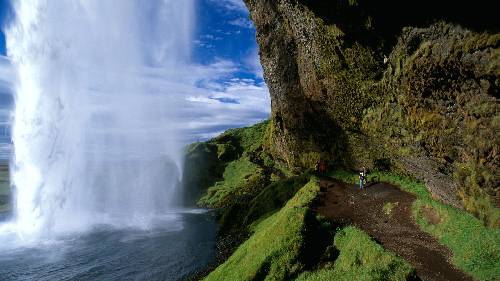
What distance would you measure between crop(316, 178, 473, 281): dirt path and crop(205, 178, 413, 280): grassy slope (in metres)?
1.70

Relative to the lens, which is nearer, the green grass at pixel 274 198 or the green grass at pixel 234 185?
the green grass at pixel 274 198

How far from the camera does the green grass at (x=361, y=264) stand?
1571cm

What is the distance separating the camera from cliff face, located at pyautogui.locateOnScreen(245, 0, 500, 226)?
61.6ft

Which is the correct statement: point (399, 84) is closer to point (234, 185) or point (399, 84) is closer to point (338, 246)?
point (338, 246)

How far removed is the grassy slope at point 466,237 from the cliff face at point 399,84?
0.82 metres

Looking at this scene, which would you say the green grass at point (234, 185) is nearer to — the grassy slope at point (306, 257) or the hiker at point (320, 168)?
the hiker at point (320, 168)

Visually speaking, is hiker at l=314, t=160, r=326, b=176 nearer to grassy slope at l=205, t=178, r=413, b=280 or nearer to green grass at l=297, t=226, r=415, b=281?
grassy slope at l=205, t=178, r=413, b=280

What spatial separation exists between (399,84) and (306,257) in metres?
14.3

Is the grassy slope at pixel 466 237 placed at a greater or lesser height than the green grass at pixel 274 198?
greater

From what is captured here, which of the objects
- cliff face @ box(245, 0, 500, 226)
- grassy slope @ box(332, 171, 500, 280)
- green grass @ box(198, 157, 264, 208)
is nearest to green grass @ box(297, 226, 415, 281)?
grassy slope @ box(332, 171, 500, 280)

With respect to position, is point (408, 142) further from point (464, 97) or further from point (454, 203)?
point (464, 97)

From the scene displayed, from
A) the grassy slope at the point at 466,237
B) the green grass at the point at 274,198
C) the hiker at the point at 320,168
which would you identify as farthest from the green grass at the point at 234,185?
the grassy slope at the point at 466,237

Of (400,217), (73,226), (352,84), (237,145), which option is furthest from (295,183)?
(237,145)

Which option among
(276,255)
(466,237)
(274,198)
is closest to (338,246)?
(276,255)
